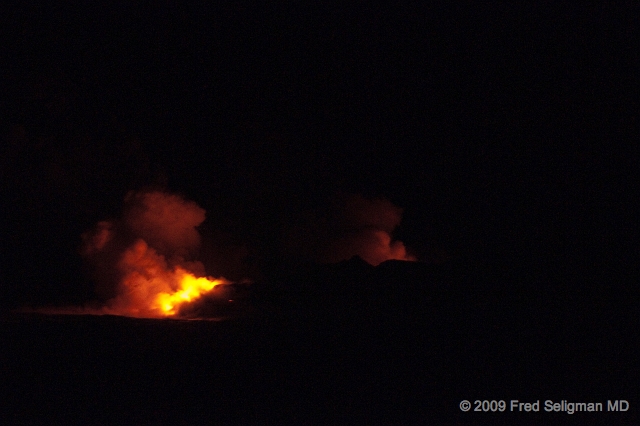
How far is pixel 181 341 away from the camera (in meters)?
15.1

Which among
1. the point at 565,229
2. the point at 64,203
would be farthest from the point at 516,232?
the point at 64,203

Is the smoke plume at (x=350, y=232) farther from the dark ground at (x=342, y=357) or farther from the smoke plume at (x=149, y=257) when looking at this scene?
the dark ground at (x=342, y=357)

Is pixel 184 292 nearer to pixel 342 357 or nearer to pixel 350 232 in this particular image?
pixel 342 357

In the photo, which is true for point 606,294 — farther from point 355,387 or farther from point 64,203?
point 64,203

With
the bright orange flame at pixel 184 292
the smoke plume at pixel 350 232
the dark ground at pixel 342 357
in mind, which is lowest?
the dark ground at pixel 342 357

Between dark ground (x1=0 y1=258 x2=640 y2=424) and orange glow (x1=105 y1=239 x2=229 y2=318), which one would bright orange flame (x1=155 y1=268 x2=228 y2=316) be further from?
dark ground (x1=0 y1=258 x2=640 y2=424)

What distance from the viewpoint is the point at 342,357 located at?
14.3 meters

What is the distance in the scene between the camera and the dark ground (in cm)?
1238

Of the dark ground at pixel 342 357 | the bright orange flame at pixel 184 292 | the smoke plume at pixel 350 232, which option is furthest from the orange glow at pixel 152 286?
the smoke plume at pixel 350 232

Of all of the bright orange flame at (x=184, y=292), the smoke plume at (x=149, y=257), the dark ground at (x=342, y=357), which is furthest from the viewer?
the smoke plume at (x=149, y=257)

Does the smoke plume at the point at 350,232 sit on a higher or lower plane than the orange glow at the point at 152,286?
higher

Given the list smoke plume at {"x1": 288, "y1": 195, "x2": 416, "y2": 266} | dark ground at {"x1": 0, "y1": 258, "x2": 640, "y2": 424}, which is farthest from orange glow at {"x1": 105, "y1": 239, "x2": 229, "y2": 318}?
smoke plume at {"x1": 288, "y1": 195, "x2": 416, "y2": 266}

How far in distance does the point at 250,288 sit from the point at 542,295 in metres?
9.58

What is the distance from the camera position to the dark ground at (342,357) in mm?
12375
